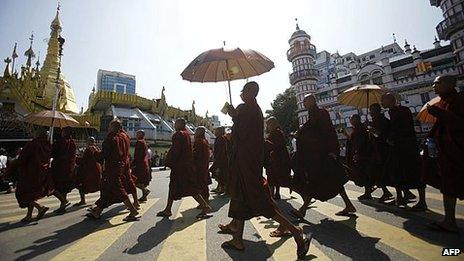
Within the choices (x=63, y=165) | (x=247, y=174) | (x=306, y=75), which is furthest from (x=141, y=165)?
(x=306, y=75)

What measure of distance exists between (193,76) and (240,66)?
2.87 ft

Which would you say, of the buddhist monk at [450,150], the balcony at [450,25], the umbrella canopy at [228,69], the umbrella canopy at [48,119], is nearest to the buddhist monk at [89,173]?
the umbrella canopy at [48,119]

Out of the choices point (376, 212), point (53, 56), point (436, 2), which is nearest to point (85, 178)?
point (376, 212)

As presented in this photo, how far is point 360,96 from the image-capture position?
22.6 ft

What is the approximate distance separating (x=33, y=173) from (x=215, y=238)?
386cm

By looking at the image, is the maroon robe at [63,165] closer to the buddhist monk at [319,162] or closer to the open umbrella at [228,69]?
the open umbrella at [228,69]

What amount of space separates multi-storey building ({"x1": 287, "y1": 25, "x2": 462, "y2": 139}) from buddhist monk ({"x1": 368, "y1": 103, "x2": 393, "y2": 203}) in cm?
2480

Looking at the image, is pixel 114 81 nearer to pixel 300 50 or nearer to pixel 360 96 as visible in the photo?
pixel 300 50

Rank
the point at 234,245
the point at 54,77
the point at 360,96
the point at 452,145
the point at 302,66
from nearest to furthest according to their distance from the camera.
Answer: the point at 234,245, the point at 452,145, the point at 360,96, the point at 54,77, the point at 302,66

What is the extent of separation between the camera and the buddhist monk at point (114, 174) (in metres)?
4.74

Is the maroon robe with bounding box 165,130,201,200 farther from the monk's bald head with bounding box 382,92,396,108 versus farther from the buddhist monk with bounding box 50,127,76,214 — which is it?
the monk's bald head with bounding box 382,92,396,108

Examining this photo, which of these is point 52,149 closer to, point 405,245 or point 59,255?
point 59,255

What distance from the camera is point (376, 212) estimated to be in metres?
4.39

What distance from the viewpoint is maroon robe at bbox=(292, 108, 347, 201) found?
4.08m
